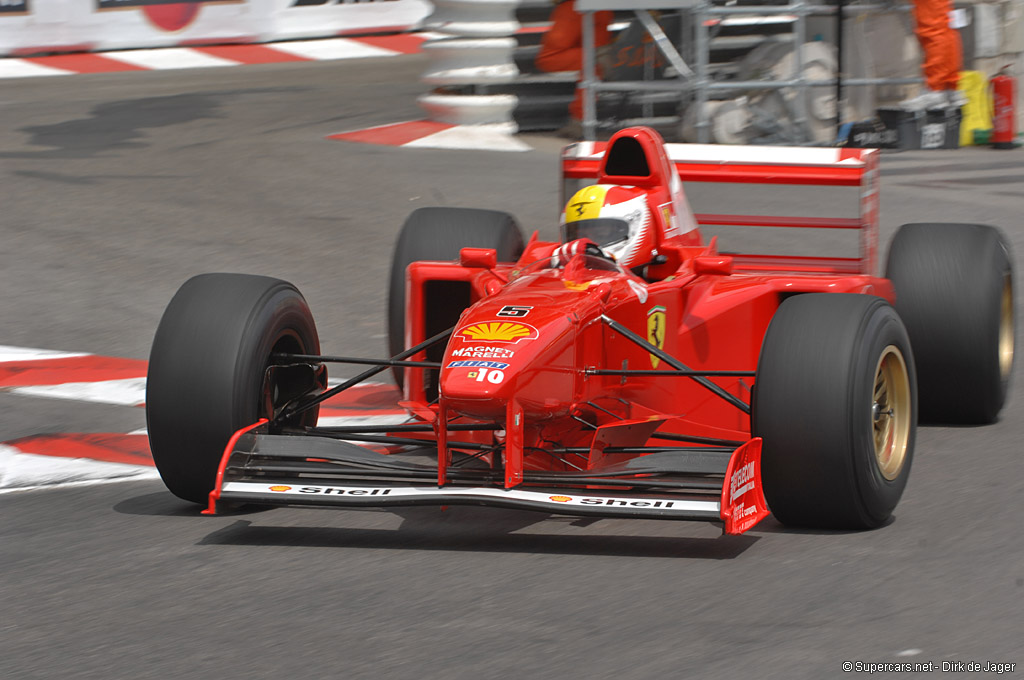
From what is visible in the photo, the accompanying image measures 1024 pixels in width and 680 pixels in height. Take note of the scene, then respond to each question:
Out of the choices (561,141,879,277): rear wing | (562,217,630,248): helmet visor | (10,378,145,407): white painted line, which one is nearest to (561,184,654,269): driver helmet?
(562,217,630,248): helmet visor

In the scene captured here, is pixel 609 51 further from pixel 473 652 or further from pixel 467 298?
pixel 473 652

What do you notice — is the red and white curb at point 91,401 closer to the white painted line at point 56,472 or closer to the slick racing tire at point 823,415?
the white painted line at point 56,472

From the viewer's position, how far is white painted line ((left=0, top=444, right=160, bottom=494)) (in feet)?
19.6

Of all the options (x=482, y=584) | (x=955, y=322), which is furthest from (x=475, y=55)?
(x=482, y=584)

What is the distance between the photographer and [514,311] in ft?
17.0

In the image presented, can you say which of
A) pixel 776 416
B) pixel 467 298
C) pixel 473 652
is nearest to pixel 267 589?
pixel 473 652

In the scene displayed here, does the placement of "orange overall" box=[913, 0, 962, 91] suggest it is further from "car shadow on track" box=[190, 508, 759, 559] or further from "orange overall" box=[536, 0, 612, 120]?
"car shadow on track" box=[190, 508, 759, 559]

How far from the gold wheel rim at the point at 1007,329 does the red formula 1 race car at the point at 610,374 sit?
160 millimetres

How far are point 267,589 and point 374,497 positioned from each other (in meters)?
0.49

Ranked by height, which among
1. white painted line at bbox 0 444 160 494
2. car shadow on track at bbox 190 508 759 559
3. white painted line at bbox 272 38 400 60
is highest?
white painted line at bbox 272 38 400 60

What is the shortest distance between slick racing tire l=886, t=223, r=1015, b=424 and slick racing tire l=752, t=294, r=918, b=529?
5.27 ft

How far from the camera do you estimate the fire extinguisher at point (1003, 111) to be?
1556 cm

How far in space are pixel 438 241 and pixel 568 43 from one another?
29.7ft

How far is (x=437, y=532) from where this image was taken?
5211 millimetres
